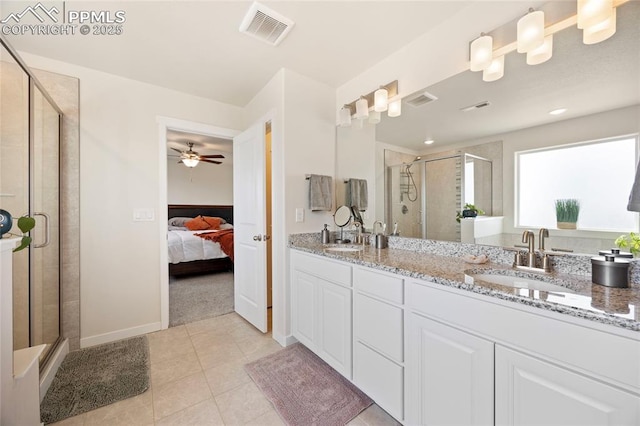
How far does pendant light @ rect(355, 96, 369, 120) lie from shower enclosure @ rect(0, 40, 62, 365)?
225 cm

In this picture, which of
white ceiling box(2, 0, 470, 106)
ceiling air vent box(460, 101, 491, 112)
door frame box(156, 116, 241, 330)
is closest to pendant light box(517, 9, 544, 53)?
ceiling air vent box(460, 101, 491, 112)

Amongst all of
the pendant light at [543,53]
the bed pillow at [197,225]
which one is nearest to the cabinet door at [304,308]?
the pendant light at [543,53]

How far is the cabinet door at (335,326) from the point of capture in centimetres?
163

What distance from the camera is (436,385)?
3.75 feet

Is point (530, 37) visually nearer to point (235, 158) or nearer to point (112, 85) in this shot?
point (235, 158)

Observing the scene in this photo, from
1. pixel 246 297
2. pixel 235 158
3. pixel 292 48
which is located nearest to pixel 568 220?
pixel 292 48

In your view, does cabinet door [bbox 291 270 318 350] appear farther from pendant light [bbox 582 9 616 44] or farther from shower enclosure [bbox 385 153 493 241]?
pendant light [bbox 582 9 616 44]

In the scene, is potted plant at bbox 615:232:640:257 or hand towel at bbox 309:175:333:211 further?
hand towel at bbox 309:175:333:211

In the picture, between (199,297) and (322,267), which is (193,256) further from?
(322,267)

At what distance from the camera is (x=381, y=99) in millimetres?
2082

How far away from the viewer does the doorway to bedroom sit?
127 inches

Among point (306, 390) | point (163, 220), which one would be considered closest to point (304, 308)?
point (306, 390)

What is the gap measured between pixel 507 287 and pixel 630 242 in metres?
0.64

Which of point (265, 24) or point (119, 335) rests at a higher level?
point (265, 24)
